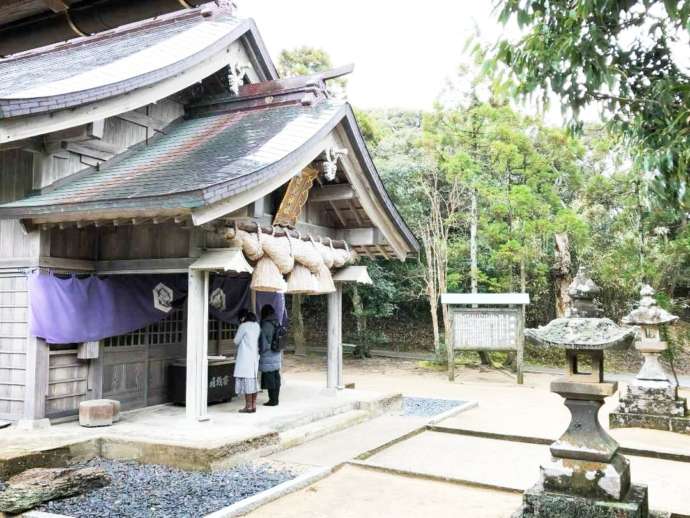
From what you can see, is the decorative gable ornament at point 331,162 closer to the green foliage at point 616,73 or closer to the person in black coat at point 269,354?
the person in black coat at point 269,354

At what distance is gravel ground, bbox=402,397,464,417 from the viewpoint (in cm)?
1175

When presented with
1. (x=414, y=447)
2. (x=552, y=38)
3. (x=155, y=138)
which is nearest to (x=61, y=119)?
(x=155, y=138)

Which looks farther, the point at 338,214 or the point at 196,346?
the point at 338,214

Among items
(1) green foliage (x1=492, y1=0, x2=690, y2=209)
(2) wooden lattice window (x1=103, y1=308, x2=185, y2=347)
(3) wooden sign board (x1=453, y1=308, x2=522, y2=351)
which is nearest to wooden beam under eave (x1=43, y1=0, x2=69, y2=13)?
(1) green foliage (x1=492, y1=0, x2=690, y2=209)

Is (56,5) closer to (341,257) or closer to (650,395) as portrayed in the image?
(341,257)

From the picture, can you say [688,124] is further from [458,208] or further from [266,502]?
[458,208]

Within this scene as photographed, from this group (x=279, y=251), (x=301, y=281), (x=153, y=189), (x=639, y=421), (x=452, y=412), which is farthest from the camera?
(x=452, y=412)

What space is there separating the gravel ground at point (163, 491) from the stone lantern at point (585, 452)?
302 cm

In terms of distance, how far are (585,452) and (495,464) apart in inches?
95.5

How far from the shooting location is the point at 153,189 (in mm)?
7734

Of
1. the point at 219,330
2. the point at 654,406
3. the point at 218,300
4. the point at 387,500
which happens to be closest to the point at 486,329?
the point at 654,406

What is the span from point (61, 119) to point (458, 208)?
15929mm

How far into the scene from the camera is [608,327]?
240 inches

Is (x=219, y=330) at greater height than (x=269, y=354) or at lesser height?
greater
